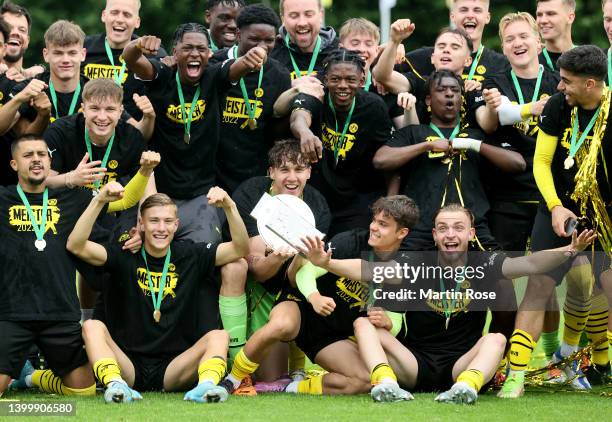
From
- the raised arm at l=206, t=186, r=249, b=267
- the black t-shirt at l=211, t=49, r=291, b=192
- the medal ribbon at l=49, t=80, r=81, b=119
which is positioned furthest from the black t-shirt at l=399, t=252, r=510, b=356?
the medal ribbon at l=49, t=80, r=81, b=119

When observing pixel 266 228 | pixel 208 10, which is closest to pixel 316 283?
pixel 266 228

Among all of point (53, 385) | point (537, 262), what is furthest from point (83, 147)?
point (537, 262)

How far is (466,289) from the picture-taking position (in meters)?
9.51

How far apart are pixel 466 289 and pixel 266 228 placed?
138 cm

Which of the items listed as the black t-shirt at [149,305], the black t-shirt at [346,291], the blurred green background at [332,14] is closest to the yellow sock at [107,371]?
the black t-shirt at [149,305]

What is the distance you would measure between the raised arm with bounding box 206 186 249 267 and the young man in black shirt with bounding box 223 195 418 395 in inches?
15.5

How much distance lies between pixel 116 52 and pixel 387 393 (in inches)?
146

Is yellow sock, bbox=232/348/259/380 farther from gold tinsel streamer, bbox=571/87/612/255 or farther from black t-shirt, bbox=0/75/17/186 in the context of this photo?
gold tinsel streamer, bbox=571/87/612/255

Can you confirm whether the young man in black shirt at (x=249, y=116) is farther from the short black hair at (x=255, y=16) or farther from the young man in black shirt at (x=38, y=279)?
the young man in black shirt at (x=38, y=279)

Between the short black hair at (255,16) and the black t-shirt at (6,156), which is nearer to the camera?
the black t-shirt at (6,156)

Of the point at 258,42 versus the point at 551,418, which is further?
the point at 258,42

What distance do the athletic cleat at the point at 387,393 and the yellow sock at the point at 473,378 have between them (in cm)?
36

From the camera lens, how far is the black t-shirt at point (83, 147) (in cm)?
991

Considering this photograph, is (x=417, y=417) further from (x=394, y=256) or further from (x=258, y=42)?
(x=258, y=42)
